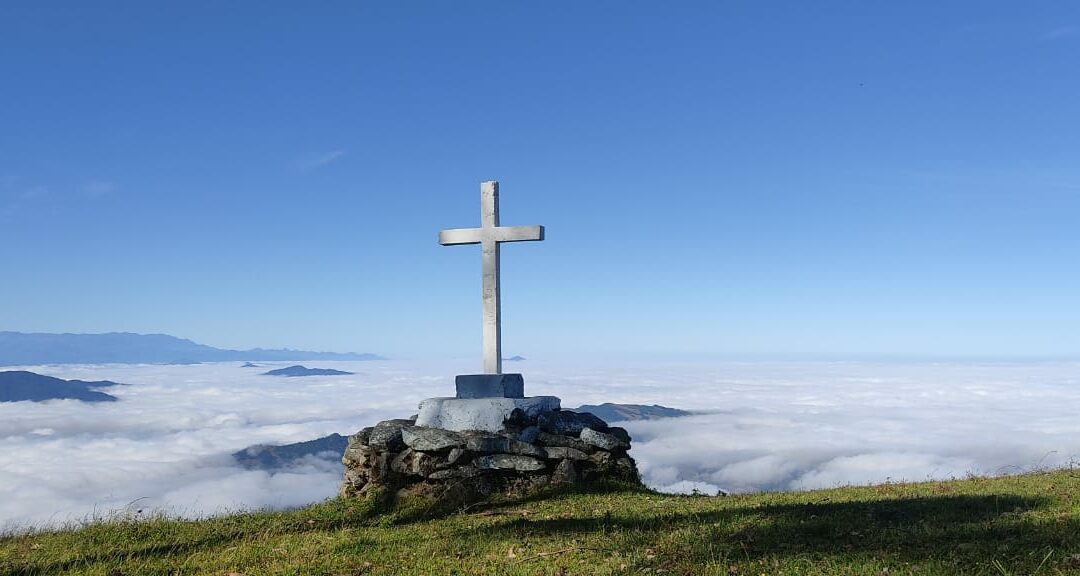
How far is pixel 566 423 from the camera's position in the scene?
13.8 m

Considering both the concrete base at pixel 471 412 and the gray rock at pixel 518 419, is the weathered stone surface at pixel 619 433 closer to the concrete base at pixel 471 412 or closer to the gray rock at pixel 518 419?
the concrete base at pixel 471 412

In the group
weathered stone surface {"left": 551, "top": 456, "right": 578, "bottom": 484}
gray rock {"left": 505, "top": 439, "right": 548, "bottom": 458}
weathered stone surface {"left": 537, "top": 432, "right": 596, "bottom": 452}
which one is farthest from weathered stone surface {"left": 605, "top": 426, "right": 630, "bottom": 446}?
gray rock {"left": 505, "top": 439, "right": 548, "bottom": 458}

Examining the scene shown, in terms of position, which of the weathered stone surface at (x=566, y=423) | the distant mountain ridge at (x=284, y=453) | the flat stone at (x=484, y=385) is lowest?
the distant mountain ridge at (x=284, y=453)

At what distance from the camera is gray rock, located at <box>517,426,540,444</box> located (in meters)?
13.0

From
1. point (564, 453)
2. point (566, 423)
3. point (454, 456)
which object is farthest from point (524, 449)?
point (566, 423)

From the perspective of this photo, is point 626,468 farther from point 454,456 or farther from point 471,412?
point 454,456

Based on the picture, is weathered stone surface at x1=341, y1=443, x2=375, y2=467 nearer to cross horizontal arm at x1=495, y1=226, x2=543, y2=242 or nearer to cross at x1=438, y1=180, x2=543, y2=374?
cross at x1=438, y1=180, x2=543, y2=374

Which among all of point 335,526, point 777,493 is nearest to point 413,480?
point 335,526

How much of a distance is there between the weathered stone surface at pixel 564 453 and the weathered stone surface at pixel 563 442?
90mm

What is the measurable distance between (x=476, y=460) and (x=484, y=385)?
180 cm

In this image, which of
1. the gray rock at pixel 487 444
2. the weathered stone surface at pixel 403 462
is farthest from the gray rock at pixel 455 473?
the weathered stone surface at pixel 403 462

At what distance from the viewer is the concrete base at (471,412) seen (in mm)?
13141

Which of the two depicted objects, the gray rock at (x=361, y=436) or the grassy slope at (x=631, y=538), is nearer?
the grassy slope at (x=631, y=538)

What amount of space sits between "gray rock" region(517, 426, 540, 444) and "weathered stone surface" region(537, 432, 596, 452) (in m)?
0.09
